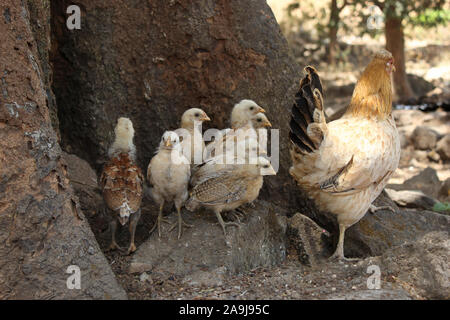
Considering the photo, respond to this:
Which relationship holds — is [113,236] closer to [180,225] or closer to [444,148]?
[180,225]

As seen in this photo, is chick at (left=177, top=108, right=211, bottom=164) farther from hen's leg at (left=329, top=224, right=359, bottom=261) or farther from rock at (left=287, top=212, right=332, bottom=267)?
hen's leg at (left=329, top=224, right=359, bottom=261)

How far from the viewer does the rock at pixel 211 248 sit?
13.6ft

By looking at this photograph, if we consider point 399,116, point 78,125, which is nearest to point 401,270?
point 78,125

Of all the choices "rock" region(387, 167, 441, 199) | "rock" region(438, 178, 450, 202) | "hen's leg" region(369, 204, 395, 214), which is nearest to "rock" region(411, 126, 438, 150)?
"rock" region(387, 167, 441, 199)

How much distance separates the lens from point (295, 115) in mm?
4551

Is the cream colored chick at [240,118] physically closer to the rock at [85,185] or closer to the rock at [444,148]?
the rock at [85,185]

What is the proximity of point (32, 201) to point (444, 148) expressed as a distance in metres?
7.70

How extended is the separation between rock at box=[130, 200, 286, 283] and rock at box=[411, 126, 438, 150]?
18.8ft

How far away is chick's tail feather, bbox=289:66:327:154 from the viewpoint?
4.46 meters

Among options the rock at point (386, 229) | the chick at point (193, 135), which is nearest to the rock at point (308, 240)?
the rock at point (386, 229)

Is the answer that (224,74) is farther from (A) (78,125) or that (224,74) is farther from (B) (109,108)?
(A) (78,125)
